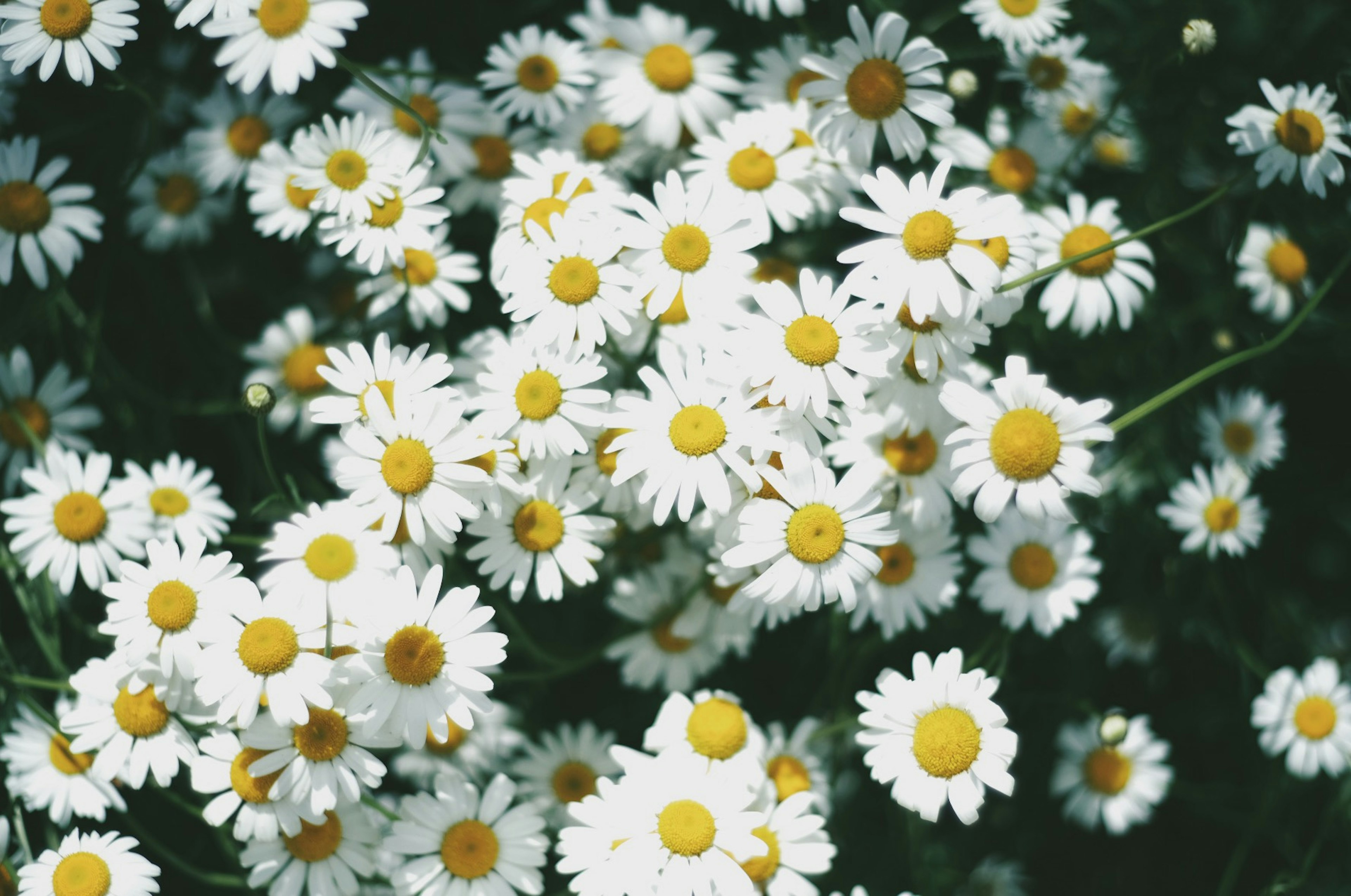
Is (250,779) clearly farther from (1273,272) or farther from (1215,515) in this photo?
(1273,272)

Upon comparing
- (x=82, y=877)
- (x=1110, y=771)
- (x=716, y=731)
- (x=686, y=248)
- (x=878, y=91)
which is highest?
(x=878, y=91)

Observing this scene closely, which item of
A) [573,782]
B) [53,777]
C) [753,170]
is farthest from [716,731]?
[53,777]

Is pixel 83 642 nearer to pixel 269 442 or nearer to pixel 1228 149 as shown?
pixel 269 442

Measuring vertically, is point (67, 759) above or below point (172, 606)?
below

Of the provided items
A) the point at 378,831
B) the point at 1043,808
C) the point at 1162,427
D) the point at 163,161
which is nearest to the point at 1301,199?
the point at 1162,427

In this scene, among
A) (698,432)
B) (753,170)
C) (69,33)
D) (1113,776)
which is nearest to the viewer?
(698,432)

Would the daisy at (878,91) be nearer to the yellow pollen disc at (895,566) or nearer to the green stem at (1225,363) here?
the green stem at (1225,363)

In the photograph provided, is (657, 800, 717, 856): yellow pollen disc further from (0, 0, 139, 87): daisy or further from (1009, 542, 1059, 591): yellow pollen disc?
(0, 0, 139, 87): daisy
